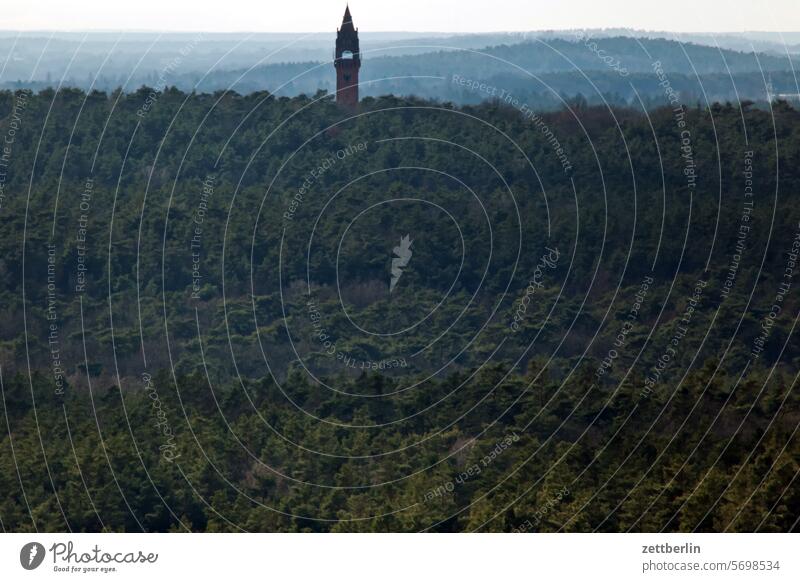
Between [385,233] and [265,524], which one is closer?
[265,524]

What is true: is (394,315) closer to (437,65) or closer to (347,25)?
(347,25)

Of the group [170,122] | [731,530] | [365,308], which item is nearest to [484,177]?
[365,308]

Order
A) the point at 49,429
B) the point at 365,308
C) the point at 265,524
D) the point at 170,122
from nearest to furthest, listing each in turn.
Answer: the point at 265,524
the point at 49,429
the point at 365,308
the point at 170,122

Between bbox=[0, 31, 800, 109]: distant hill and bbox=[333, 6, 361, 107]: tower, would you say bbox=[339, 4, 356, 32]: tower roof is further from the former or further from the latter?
bbox=[0, 31, 800, 109]: distant hill

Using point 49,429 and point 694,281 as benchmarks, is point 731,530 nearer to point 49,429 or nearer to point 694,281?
point 49,429

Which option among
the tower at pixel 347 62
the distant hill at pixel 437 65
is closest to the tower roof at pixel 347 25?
the tower at pixel 347 62

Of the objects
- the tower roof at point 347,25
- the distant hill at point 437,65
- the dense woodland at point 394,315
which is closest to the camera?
the dense woodland at point 394,315

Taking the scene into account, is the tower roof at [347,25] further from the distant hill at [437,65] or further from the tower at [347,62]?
the distant hill at [437,65]

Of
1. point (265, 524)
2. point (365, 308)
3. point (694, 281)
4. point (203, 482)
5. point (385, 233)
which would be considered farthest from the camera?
point (385, 233)
